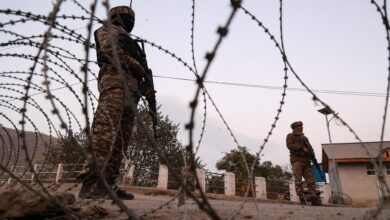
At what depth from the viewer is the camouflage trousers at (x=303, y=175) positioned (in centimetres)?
656

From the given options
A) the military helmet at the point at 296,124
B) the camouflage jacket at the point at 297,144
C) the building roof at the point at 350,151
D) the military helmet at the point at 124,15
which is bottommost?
the camouflage jacket at the point at 297,144

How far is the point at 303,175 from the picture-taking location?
682cm

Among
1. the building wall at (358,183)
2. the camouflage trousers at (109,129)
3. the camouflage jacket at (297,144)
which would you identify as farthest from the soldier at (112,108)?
the building wall at (358,183)

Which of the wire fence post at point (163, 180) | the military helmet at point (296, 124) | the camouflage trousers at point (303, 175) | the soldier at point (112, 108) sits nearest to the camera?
the soldier at point (112, 108)

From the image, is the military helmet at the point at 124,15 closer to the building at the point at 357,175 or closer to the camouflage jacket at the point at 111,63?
the camouflage jacket at the point at 111,63

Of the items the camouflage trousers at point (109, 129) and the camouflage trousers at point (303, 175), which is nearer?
the camouflage trousers at point (109, 129)

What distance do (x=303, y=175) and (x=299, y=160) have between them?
1.05 ft

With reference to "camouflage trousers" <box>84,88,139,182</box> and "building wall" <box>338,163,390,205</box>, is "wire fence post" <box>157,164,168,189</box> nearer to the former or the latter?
"camouflage trousers" <box>84,88,139,182</box>

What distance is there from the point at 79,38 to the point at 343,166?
74.7ft

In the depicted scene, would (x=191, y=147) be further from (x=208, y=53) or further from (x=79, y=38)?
(x=79, y=38)

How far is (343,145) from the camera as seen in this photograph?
24156 millimetres

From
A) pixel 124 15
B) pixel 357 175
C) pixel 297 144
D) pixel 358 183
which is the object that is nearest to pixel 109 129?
pixel 124 15

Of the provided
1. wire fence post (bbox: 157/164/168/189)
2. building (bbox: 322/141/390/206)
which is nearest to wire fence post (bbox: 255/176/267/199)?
wire fence post (bbox: 157/164/168/189)

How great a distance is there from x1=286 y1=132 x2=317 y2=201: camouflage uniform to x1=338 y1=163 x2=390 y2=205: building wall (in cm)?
1527
